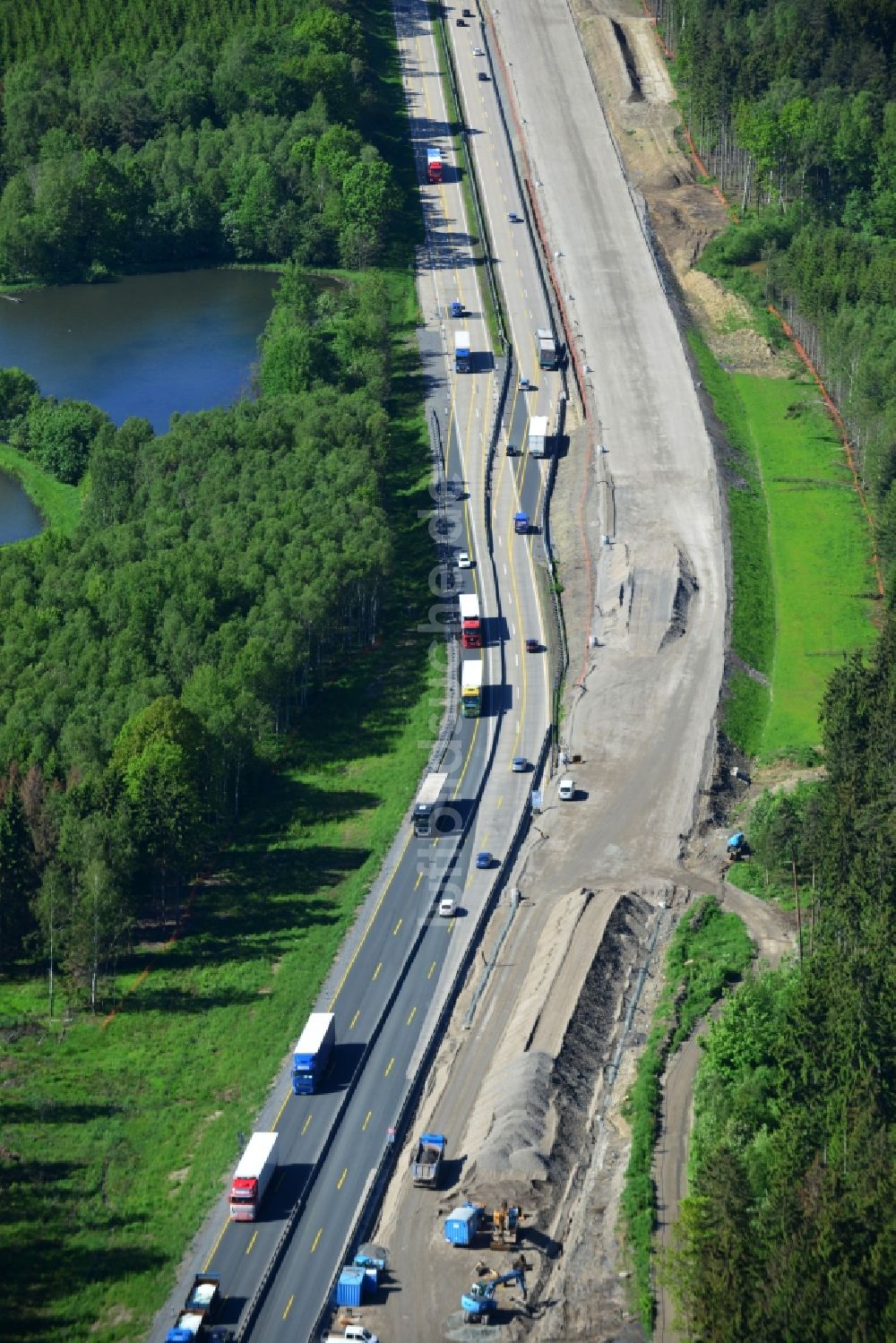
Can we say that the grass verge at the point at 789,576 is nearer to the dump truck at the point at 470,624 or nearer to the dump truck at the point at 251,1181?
the dump truck at the point at 470,624

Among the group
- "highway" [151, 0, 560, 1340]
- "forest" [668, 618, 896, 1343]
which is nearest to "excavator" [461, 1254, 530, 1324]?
"highway" [151, 0, 560, 1340]

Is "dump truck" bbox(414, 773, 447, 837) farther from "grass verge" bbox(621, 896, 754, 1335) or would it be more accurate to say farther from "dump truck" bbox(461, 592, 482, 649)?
"dump truck" bbox(461, 592, 482, 649)

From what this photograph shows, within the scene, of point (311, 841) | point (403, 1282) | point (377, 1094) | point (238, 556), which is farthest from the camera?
point (238, 556)

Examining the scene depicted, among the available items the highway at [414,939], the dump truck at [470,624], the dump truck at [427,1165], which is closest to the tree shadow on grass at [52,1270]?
the highway at [414,939]

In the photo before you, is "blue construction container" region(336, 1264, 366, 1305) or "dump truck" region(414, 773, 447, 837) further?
"dump truck" region(414, 773, 447, 837)

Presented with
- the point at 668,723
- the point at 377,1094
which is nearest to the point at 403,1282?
the point at 377,1094

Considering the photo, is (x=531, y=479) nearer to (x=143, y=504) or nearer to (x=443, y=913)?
(x=143, y=504)

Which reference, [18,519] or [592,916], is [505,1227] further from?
[18,519]
